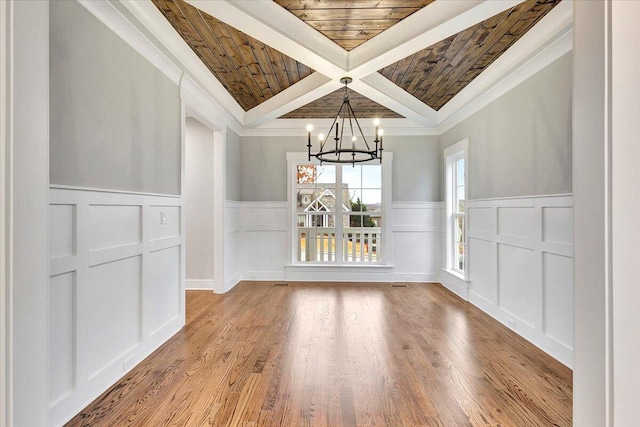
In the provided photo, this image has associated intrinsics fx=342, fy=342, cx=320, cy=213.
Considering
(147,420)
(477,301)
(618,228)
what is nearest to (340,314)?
(477,301)

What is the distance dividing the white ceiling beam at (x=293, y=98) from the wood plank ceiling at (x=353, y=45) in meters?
0.09

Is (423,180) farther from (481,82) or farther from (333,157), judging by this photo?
(481,82)

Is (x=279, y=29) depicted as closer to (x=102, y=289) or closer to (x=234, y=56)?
(x=234, y=56)

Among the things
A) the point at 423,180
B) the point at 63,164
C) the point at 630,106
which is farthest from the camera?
the point at 423,180

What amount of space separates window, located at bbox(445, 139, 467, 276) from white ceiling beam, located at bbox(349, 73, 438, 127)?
0.59 m

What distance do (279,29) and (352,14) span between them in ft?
1.96

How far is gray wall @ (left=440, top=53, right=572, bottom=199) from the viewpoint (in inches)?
104

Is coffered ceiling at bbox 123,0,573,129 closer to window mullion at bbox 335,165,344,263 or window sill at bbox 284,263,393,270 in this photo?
window mullion at bbox 335,165,344,263

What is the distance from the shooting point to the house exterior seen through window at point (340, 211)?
554 centimetres

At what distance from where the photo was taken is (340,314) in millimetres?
3762

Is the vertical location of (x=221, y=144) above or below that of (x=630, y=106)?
above

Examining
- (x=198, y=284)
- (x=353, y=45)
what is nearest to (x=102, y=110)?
(x=353, y=45)

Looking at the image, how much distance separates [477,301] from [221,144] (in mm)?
3838

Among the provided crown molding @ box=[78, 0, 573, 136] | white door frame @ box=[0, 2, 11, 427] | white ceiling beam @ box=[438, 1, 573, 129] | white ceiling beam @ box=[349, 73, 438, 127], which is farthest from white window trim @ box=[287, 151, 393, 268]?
white door frame @ box=[0, 2, 11, 427]
